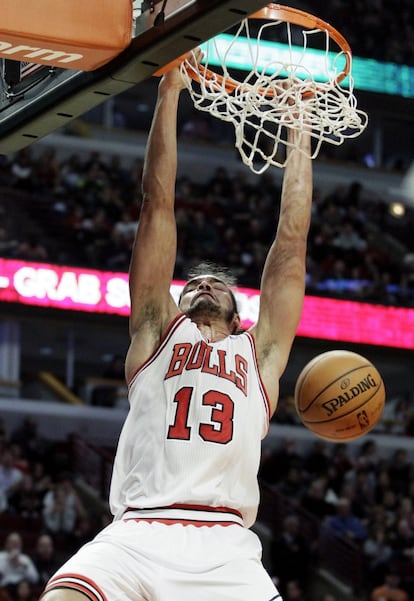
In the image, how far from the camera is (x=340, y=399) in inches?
223

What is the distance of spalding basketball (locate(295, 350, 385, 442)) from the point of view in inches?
223

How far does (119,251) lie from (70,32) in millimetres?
12685

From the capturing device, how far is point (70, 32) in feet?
12.3

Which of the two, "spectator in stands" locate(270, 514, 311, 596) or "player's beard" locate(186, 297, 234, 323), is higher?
"player's beard" locate(186, 297, 234, 323)

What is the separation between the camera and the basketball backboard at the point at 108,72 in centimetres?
352

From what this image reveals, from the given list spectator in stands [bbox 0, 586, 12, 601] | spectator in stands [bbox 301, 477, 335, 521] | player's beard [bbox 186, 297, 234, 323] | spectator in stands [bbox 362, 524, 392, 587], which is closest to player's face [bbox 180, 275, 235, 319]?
player's beard [bbox 186, 297, 234, 323]

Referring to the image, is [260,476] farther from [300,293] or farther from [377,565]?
[300,293]

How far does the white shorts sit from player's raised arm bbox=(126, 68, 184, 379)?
678 mm

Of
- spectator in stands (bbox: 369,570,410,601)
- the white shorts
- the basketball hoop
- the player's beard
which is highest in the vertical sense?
the basketball hoop

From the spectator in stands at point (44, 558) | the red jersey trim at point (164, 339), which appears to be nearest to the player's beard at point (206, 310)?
the red jersey trim at point (164, 339)

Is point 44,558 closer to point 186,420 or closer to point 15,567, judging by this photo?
point 15,567

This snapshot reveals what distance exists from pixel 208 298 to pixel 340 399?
1332 mm

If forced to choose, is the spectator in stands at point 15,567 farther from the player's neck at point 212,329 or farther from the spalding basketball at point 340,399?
the player's neck at point 212,329

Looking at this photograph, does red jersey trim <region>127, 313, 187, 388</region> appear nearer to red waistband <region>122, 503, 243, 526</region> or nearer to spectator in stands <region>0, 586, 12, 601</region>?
red waistband <region>122, 503, 243, 526</region>
